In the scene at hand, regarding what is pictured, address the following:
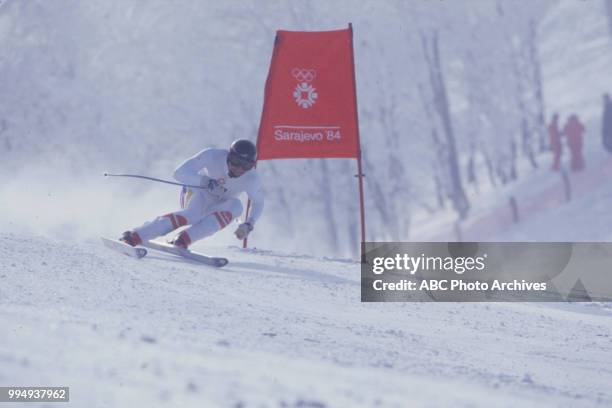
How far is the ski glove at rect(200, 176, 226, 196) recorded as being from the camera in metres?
7.73

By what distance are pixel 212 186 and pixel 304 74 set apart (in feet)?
7.81

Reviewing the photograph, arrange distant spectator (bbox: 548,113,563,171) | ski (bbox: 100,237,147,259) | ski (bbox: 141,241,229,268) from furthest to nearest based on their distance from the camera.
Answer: distant spectator (bbox: 548,113,563,171), ski (bbox: 141,241,229,268), ski (bbox: 100,237,147,259)

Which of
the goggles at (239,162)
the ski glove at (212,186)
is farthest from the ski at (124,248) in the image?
the goggles at (239,162)

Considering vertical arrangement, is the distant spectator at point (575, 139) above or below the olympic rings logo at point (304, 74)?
above

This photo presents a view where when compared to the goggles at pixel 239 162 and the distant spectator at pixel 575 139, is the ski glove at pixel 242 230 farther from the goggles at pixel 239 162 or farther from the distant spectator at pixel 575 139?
the distant spectator at pixel 575 139

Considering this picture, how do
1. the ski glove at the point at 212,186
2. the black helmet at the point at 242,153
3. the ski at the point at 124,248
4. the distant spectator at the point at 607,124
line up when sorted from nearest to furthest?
the ski at the point at 124,248, the black helmet at the point at 242,153, the ski glove at the point at 212,186, the distant spectator at the point at 607,124

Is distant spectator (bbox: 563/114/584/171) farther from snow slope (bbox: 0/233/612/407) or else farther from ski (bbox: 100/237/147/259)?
ski (bbox: 100/237/147/259)

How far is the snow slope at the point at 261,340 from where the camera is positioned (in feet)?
9.78

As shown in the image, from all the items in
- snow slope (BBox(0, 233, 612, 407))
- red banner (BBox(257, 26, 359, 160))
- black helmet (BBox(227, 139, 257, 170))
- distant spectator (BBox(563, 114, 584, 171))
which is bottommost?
snow slope (BBox(0, 233, 612, 407))

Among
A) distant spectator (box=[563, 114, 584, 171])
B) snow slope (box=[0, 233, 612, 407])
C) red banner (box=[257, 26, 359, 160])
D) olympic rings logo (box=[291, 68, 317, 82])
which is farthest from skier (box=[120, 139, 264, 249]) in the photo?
distant spectator (box=[563, 114, 584, 171])

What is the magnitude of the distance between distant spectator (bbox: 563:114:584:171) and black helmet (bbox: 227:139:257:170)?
1440cm

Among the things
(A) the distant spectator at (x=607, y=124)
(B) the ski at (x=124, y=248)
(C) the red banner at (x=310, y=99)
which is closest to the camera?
(B) the ski at (x=124, y=248)

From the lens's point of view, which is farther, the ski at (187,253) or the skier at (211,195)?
the skier at (211,195)

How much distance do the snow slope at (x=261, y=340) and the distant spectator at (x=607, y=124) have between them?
523 inches
